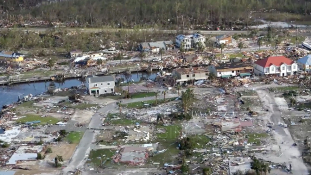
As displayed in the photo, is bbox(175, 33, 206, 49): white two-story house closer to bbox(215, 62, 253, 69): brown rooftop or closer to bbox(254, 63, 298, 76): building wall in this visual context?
bbox(215, 62, 253, 69): brown rooftop

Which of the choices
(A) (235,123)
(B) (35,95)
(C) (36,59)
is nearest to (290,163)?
(A) (235,123)

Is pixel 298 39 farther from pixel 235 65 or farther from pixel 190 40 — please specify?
pixel 235 65

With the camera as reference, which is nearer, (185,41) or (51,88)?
(51,88)

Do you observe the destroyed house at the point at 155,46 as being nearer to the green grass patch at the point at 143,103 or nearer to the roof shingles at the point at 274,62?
the roof shingles at the point at 274,62

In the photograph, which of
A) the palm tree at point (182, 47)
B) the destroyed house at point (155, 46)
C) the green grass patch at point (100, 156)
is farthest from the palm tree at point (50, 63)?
the green grass patch at point (100, 156)

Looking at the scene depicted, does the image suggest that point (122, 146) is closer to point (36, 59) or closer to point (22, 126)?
point (22, 126)

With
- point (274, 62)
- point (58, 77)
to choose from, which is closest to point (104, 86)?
point (58, 77)
